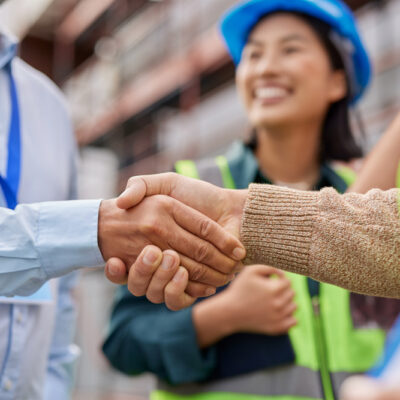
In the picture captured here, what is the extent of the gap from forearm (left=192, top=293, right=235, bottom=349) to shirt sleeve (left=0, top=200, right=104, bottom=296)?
44cm

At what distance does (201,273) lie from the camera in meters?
1.61

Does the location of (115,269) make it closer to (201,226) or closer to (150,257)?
(150,257)

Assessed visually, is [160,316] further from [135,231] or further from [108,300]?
[108,300]

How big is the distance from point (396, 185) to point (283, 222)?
47 cm

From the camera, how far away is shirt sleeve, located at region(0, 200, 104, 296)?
136cm

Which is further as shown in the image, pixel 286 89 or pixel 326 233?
pixel 286 89

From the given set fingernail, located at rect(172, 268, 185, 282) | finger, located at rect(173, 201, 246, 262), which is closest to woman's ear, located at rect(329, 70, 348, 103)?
finger, located at rect(173, 201, 246, 262)

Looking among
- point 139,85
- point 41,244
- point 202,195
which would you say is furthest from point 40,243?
point 139,85

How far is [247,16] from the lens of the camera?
87.7 inches

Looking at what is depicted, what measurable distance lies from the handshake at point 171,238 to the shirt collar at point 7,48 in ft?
1.67

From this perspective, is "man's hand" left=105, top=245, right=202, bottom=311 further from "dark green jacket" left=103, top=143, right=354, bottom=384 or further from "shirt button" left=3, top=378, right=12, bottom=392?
"shirt button" left=3, top=378, right=12, bottom=392

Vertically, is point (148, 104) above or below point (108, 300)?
above

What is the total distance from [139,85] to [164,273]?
922 centimetres

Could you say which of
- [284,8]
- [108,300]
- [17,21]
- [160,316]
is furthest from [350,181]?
[17,21]
